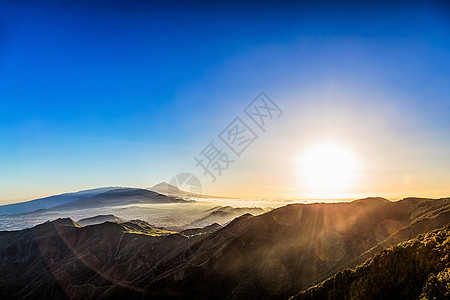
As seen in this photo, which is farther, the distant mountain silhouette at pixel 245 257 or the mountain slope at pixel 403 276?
the distant mountain silhouette at pixel 245 257

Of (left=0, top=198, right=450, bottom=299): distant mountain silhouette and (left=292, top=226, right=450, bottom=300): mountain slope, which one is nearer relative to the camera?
(left=292, top=226, right=450, bottom=300): mountain slope

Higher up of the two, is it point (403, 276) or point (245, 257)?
point (403, 276)

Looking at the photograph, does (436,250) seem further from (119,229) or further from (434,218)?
(119,229)

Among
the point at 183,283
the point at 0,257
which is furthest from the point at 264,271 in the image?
the point at 0,257

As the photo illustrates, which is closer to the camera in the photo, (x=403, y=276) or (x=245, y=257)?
(x=403, y=276)
